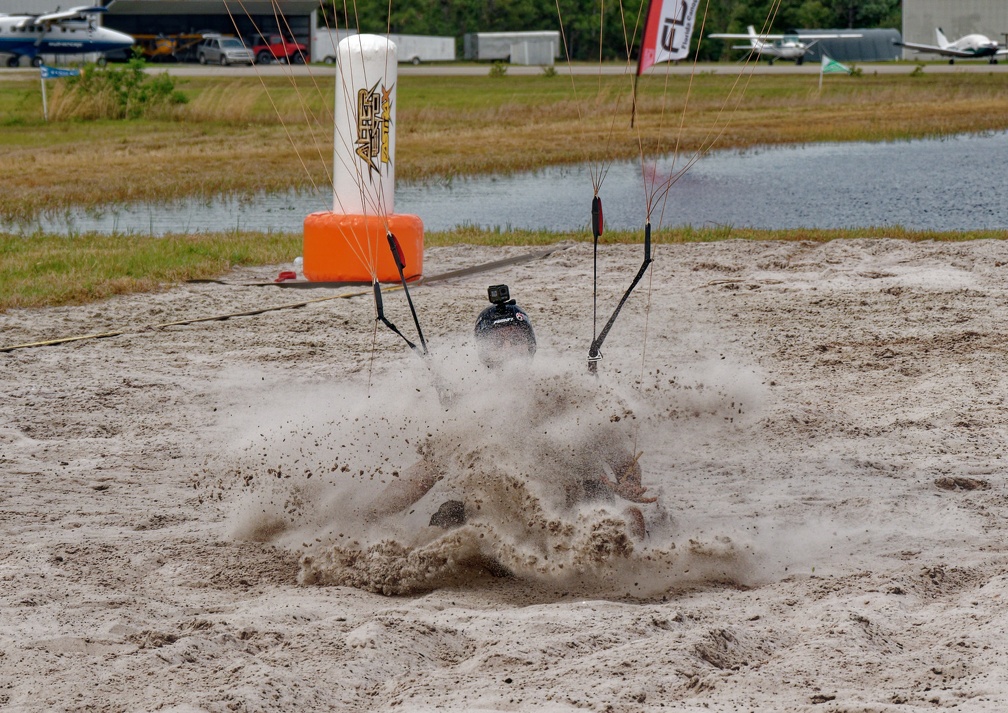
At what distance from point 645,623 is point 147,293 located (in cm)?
729

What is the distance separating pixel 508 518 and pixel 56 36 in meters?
56.0

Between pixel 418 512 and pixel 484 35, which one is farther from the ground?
pixel 484 35

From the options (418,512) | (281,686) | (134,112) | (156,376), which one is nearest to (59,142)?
(134,112)

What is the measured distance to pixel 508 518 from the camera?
5129 millimetres

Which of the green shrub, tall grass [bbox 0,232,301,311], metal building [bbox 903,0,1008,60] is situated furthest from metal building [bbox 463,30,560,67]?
tall grass [bbox 0,232,301,311]

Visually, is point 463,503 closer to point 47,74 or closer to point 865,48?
point 47,74

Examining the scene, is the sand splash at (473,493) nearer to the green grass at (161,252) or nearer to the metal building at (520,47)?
the green grass at (161,252)

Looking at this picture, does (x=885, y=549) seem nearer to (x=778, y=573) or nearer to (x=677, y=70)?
(x=778, y=573)

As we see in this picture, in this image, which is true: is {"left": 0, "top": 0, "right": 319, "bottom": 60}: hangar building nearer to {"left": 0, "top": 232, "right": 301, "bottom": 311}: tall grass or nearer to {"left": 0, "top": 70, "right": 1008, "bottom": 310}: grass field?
{"left": 0, "top": 70, "right": 1008, "bottom": 310}: grass field

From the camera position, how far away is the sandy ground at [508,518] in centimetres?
382

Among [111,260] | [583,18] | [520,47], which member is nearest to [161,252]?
[111,260]

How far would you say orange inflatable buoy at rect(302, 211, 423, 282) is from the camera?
1020 centimetres

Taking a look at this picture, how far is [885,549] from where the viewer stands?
504cm

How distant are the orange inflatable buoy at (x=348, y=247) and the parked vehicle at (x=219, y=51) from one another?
52.8 m
